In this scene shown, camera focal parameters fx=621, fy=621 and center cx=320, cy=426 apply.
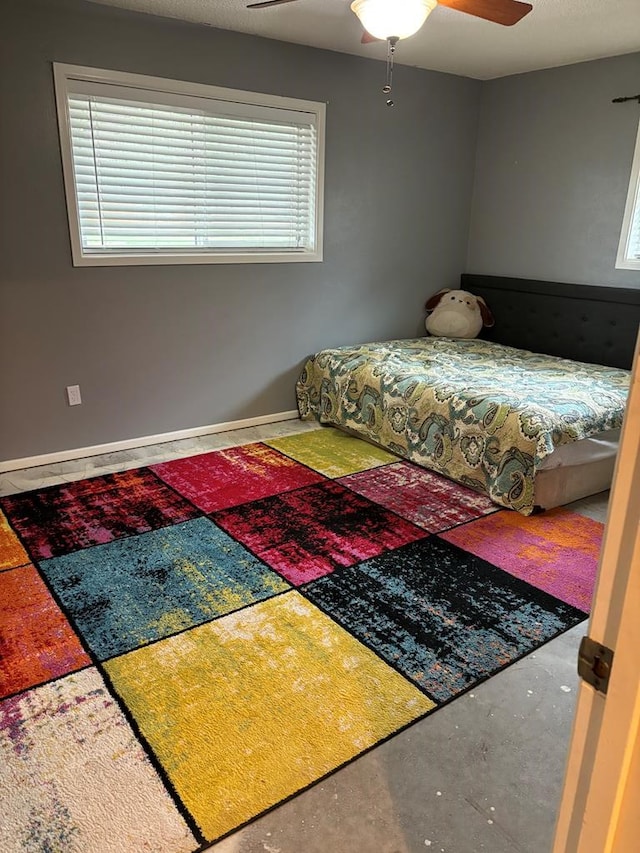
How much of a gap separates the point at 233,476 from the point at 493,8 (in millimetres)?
2485

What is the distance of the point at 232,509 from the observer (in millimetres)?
3076

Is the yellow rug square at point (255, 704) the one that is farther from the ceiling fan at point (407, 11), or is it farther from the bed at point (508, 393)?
the ceiling fan at point (407, 11)

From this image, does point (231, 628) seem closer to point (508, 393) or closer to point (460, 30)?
point (508, 393)

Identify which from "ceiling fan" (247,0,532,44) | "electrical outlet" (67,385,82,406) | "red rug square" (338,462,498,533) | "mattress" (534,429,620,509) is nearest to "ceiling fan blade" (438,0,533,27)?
"ceiling fan" (247,0,532,44)

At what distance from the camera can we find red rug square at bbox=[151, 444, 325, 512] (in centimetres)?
322

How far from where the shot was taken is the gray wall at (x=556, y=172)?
3957 mm

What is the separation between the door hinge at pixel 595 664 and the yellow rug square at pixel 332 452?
2807mm

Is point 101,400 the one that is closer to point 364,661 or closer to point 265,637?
point 265,637

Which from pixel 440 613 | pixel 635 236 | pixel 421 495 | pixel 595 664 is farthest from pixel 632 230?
pixel 595 664

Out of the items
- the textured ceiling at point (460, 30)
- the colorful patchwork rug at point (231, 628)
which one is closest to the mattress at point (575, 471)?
the colorful patchwork rug at point (231, 628)

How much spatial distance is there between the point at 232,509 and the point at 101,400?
3.93 feet

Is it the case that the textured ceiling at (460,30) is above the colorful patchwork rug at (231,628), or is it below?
above

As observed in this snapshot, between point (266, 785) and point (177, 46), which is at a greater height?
point (177, 46)

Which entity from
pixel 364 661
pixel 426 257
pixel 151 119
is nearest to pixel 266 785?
pixel 364 661
